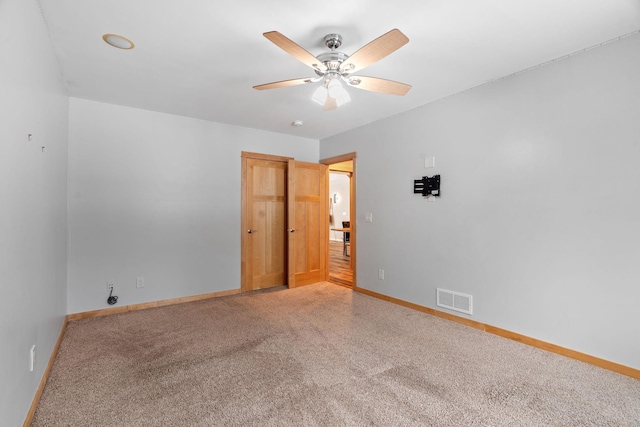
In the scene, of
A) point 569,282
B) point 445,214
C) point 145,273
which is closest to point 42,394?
point 145,273

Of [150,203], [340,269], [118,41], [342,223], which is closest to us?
[118,41]

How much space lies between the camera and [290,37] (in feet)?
7.20

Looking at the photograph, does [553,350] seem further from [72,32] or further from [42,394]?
[72,32]

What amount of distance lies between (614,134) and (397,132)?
2116mm

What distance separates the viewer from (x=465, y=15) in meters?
1.96

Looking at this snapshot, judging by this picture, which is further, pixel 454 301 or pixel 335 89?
pixel 454 301

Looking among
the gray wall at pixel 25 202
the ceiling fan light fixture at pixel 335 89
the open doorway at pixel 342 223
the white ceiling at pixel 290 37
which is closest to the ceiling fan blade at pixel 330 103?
the ceiling fan light fixture at pixel 335 89

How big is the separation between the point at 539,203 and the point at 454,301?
132cm

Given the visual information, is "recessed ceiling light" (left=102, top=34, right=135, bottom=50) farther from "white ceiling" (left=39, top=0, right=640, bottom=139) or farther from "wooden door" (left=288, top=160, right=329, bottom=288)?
"wooden door" (left=288, top=160, right=329, bottom=288)

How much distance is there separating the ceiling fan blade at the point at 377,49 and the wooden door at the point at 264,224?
8.99ft

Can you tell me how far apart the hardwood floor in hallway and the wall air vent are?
1728 millimetres

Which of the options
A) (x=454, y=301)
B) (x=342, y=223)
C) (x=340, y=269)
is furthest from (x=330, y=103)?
(x=342, y=223)

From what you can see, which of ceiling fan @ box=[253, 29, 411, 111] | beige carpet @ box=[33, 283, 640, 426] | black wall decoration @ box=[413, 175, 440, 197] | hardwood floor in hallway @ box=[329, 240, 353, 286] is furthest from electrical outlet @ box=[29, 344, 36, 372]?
hardwood floor in hallway @ box=[329, 240, 353, 286]

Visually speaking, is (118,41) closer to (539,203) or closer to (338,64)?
(338,64)
